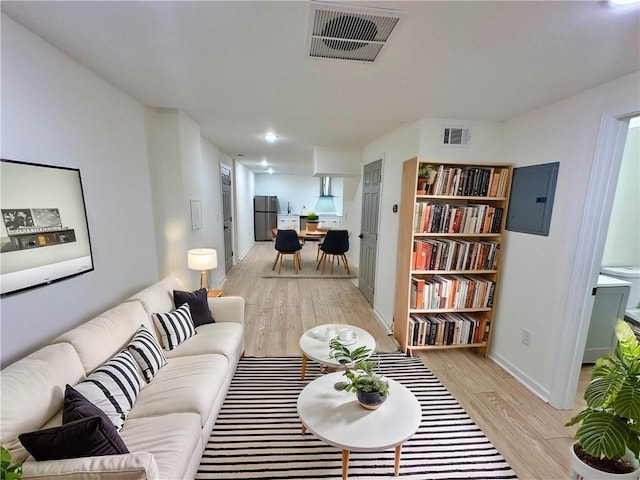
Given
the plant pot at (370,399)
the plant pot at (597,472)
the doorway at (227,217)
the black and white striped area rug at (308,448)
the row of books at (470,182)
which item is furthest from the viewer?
the doorway at (227,217)

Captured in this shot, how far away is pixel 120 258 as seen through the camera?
217cm

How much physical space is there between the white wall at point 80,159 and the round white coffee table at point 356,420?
151 cm

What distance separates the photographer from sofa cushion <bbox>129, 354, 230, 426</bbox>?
1.47m

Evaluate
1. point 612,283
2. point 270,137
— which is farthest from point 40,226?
point 612,283

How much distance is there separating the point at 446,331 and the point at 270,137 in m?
3.13

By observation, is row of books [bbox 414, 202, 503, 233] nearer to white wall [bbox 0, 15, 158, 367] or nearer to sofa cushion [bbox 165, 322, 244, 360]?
sofa cushion [bbox 165, 322, 244, 360]

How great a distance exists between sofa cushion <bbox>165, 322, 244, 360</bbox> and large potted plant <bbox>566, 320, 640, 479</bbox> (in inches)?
81.8

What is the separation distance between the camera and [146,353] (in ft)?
5.59

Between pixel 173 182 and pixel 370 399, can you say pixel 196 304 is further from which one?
pixel 370 399

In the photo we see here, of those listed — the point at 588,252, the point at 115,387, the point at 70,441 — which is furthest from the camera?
the point at 588,252

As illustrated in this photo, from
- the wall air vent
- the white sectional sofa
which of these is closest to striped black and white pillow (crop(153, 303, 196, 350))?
the white sectional sofa

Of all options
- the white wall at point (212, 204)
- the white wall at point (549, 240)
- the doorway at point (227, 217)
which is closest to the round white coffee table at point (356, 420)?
the white wall at point (549, 240)

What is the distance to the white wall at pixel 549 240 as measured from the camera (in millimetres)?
1867

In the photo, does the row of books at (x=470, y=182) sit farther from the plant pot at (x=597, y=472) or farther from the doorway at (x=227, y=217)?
the doorway at (x=227, y=217)
